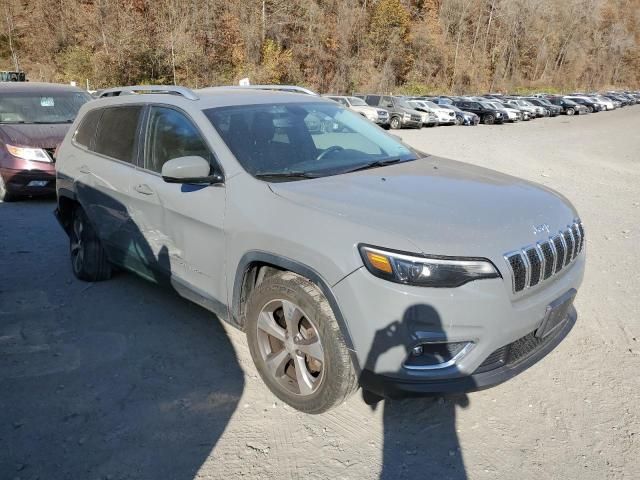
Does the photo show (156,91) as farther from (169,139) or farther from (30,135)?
(30,135)

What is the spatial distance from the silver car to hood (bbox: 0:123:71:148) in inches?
172

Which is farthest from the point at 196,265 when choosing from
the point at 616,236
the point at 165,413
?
the point at 616,236

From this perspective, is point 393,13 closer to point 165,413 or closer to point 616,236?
point 616,236

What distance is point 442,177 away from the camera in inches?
135

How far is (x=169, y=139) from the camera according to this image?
147 inches

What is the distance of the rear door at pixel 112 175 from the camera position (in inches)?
160

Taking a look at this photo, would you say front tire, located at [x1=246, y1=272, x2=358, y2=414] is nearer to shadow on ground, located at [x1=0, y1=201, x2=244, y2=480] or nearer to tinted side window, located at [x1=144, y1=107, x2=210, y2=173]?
shadow on ground, located at [x1=0, y1=201, x2=244, y2=480]

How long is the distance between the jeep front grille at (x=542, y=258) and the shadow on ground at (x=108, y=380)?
1787mm

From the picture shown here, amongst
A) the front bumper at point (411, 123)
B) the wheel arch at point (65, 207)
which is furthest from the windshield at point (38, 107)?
the front bumper at point (411, 123)

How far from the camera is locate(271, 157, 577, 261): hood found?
2518mm

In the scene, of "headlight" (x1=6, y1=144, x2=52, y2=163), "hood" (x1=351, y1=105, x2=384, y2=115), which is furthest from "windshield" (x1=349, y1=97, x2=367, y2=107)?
"headlight" (x1=6, y1=144, x2=52, y2=163)

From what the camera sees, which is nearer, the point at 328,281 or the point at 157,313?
the point at 328,281

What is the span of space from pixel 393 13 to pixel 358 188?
5904cm

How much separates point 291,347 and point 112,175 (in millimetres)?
2263
